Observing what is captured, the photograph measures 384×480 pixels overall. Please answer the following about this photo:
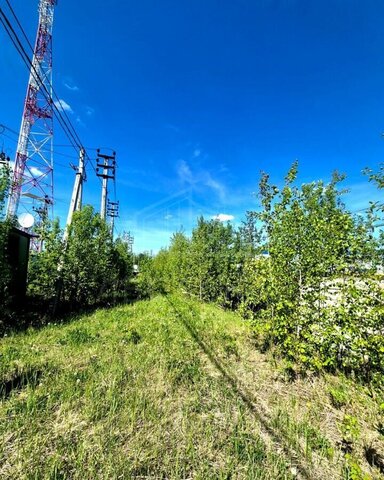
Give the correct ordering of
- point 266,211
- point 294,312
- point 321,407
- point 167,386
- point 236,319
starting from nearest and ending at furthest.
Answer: point 321,407
point 167,386
point 294,312
point 266,211
point 236,319

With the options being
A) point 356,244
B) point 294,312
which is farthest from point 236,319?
point 356,244

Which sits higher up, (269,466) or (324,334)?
(324,334)

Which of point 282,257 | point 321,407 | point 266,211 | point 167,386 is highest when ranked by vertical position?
point 266,211

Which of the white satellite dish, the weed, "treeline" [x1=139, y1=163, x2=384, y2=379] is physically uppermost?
the white satellite dish

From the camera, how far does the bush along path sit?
7.04 ft

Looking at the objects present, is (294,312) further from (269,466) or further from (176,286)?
(176,286)

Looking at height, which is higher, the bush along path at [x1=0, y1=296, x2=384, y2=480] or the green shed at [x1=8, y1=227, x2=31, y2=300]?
the green shed at [x1=8, y1=227, x2=31, y2=300]

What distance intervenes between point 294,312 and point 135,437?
117 inches

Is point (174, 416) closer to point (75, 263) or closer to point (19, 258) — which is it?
point (75, 263)

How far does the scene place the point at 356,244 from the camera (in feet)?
11.4

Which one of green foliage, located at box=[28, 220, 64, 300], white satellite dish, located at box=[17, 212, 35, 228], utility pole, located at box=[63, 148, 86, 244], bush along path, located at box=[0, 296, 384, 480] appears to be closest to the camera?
bush along path, located at box=[0, 296, 384, 480]

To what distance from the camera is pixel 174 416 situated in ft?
9.28

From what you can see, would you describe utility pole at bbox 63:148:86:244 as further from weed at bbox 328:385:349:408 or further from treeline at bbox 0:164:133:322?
weed at bbox 328:385:349:408

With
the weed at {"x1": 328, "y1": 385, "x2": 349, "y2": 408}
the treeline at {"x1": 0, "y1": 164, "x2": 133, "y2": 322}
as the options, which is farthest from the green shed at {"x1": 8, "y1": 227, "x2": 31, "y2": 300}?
the weed at {"x1": 328, "y1": 385, "x2": 349, "y2": 408}
